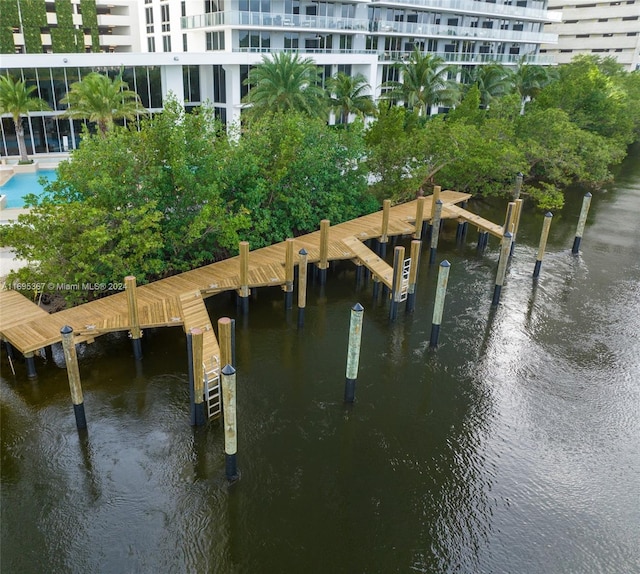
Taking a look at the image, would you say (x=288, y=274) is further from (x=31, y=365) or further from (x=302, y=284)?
(x=31, y=365)

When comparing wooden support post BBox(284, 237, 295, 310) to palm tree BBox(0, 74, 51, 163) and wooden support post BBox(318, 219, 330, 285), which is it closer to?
wooden support post BBox(318, 219, 330, 285)

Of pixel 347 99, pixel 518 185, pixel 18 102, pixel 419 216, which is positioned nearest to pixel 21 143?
pixel 18 102

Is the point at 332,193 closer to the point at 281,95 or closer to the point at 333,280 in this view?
the point at 333,280

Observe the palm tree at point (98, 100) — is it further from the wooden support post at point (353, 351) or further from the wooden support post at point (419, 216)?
the wooden support post at point (353, 351)

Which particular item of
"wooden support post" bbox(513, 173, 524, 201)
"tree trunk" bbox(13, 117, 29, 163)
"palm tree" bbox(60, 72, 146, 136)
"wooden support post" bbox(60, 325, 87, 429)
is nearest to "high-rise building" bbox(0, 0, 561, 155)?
"tree trunk" bbox(13, 117, 29, 163)

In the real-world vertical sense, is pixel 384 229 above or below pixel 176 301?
above

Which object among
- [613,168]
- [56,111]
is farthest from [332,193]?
[613,168]

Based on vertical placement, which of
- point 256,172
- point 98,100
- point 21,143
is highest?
point 98,100
